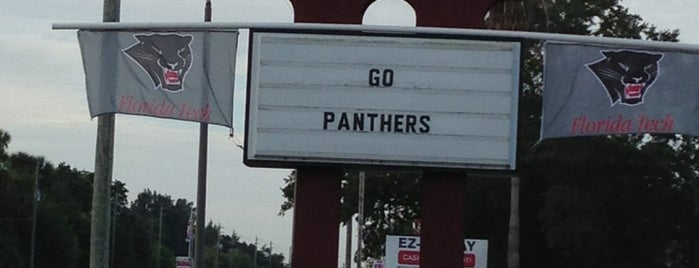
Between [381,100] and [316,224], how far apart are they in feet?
5.53

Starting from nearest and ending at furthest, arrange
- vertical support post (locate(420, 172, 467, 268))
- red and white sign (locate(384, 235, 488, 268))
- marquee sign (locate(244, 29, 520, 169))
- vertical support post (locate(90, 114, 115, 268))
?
vertical support post (locate(420, 172, 467, 268)) → marquee sign (locate(244, 29, 520, 169)) → vertical support post (locate(90, 114, 115, 268)) → red and white sign (locate(384, 235, 488, 268))

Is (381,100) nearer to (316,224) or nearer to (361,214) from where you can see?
(316,224)

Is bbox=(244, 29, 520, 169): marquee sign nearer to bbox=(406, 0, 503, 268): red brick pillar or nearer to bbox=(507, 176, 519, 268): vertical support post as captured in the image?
bbox=(406, 0, 503, 268): red brick pillar

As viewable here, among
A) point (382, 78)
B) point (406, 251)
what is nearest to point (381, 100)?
point (382, 78)

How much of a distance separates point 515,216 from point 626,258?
10.2 m

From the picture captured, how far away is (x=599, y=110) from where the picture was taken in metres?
18.2

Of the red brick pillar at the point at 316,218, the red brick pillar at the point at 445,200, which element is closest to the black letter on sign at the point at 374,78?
the red brick pillar at the point at 445,200

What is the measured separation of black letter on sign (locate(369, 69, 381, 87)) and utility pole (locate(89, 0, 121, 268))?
11.2 feet

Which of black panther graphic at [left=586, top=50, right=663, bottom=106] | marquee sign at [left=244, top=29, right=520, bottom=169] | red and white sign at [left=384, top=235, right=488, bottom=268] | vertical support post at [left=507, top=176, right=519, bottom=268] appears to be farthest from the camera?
vertical support post at [left=507, top=176, right=519, bottom=268]

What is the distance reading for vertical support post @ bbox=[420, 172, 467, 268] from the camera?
1767cm

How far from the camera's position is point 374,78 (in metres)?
17.9

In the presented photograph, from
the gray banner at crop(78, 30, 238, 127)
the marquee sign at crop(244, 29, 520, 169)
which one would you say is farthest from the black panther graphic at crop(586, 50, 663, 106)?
the gray banner at crop(78, 30, 238, 127)

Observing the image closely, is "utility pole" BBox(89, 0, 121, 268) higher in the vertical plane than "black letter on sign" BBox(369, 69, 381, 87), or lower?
lower

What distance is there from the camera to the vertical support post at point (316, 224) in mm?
17766
